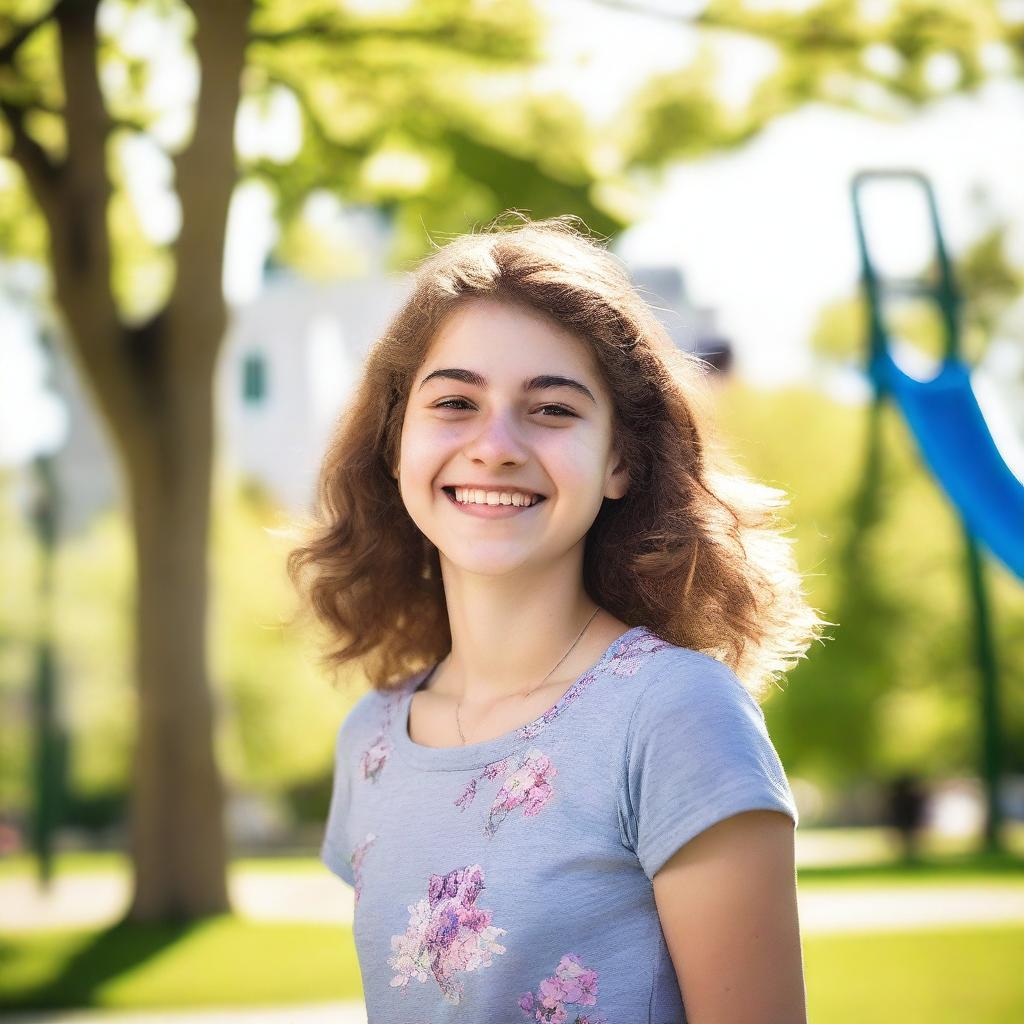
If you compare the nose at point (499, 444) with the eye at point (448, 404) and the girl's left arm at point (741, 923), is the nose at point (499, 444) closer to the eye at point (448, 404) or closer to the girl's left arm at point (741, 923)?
the eye at point (448, 404)

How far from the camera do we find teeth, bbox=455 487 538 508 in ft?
6.37

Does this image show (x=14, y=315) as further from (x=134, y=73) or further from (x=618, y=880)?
(x=618, y=880)

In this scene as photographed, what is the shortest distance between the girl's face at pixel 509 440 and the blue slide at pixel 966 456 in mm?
2969

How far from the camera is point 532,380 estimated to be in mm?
1941

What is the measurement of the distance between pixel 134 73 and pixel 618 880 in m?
7.76

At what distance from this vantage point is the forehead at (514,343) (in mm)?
1957

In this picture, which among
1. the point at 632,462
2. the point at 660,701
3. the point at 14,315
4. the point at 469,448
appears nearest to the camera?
the point at 660,701

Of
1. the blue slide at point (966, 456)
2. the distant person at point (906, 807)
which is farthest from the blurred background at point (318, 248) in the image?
the distant person at point (906, 807)

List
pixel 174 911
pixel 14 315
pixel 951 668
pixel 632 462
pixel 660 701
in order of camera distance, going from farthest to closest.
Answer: pixel 951 668
pixel 14 315
pixel 174 911
pixel 632 462
pixel 660 701

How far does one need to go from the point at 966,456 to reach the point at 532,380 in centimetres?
340

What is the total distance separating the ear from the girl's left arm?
58cm

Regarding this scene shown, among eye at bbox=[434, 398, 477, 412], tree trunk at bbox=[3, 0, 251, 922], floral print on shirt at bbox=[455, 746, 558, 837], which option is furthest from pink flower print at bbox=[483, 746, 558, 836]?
tree trunk at bbox=[3, 0, 251, 922]

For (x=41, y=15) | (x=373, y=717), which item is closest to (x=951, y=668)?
(x=41, y=15)

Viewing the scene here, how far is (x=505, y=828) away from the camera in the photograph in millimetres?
1824
